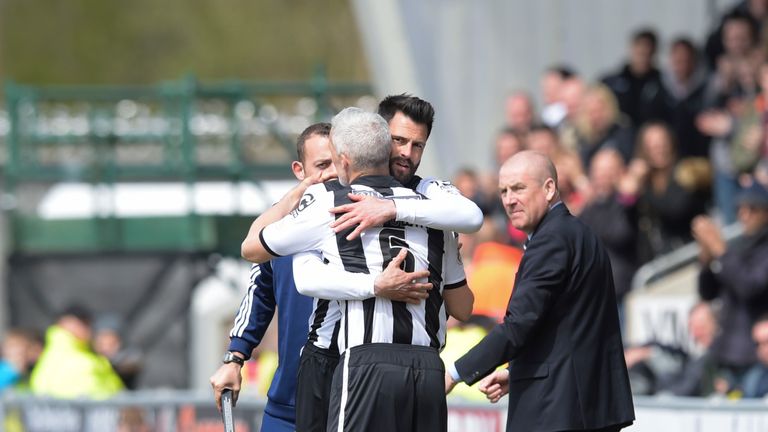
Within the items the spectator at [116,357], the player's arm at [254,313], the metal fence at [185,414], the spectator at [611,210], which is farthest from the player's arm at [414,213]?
the spectator at [116,357]

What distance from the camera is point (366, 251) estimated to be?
602 centimetres

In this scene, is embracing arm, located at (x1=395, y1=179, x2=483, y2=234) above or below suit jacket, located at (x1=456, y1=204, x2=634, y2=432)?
above

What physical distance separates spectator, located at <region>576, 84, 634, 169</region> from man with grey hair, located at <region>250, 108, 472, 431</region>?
7.55m

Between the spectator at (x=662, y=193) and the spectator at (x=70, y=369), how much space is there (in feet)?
15.0

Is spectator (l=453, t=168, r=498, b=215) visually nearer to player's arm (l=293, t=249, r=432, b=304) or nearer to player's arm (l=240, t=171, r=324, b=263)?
player's arm (l=240, t=171, r=324, b=263)

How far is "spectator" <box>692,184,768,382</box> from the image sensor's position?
10.9 m

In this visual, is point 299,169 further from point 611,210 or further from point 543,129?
point 543,129

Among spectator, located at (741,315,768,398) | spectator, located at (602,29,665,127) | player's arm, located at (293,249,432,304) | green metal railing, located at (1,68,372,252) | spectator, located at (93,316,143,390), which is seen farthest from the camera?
green metal railing, located at (1,68,372,252)

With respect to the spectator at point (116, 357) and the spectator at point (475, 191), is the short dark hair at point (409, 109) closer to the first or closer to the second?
the spectator at point (475, 191)

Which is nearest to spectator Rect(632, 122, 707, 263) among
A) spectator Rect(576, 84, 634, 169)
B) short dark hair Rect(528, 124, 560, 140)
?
spectator Rect(576, 84, 634, 169)

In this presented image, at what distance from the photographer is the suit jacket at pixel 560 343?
6348 mm

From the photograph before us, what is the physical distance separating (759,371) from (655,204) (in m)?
2.52

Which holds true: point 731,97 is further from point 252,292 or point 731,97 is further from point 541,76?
point 252,292

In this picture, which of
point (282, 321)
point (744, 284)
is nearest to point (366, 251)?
point (282, 321)
